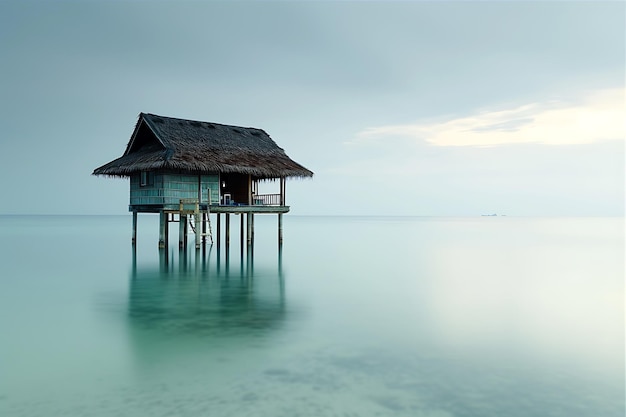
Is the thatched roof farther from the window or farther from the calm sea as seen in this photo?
the calm sea

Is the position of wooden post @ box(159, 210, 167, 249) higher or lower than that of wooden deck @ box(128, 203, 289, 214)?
lower

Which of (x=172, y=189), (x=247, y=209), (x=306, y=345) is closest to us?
(x=306, y=345)

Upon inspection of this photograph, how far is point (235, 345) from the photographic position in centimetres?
938

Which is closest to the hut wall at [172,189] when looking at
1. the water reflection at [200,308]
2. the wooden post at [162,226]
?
the wooden post at [162,226]

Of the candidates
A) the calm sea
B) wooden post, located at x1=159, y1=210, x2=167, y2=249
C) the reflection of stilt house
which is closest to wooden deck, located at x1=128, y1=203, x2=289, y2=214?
the reflection of stilt house

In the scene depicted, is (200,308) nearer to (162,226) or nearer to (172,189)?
(172,189)

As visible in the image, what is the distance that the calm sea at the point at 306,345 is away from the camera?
6770 millimetres

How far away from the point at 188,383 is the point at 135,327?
4145 mm

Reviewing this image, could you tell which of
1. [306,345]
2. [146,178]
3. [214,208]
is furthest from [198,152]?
[306,345]

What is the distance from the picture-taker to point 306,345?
31.2 feet

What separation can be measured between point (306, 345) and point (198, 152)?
14395 millimetres

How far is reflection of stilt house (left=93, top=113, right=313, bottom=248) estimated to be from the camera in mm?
22047

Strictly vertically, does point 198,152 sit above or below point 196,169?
above

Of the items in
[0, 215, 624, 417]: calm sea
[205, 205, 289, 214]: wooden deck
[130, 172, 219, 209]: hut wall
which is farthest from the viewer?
[205, 205, 289, 214]: wooden deck
